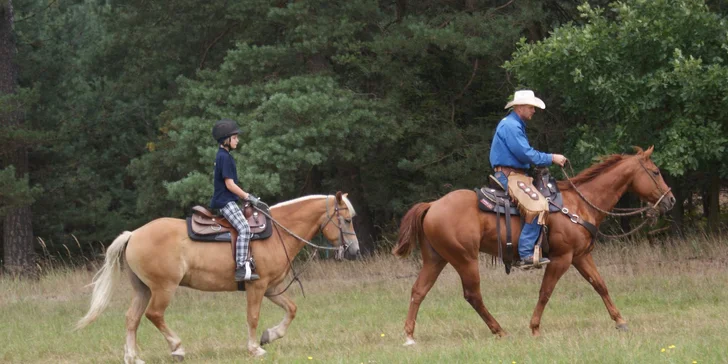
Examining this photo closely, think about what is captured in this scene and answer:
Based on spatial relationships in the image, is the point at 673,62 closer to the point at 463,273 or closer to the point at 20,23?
the point at 463,273

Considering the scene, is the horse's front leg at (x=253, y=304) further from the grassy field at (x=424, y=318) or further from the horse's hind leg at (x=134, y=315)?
the horse's hind leg at (x=134, y=315)

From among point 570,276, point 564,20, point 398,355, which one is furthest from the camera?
point 564,20

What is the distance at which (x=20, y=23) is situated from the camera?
94.9 ft

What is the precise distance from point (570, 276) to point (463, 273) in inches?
229

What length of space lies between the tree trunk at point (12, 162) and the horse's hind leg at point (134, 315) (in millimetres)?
15232

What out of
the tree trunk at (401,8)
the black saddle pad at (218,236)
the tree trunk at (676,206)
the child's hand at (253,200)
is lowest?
the tree trunk at (676,206)

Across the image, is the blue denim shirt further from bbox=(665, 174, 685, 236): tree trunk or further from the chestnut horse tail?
bbox=(665, 174, 685, 236): tree trunk

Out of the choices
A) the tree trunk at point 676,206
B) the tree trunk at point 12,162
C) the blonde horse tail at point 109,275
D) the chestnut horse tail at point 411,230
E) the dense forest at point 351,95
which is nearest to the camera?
the blonde horse tail at point 109,275

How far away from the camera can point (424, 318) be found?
42.9ft

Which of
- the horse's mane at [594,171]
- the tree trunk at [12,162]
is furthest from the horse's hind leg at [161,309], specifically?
the tree trunk at [12,162]

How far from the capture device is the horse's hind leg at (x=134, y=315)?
10445 millimetres

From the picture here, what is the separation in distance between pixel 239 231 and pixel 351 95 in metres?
12.2

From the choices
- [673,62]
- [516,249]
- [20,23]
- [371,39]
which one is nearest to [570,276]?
[673,62]

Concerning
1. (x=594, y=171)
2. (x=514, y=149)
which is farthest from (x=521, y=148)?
(x=594, y=171)
